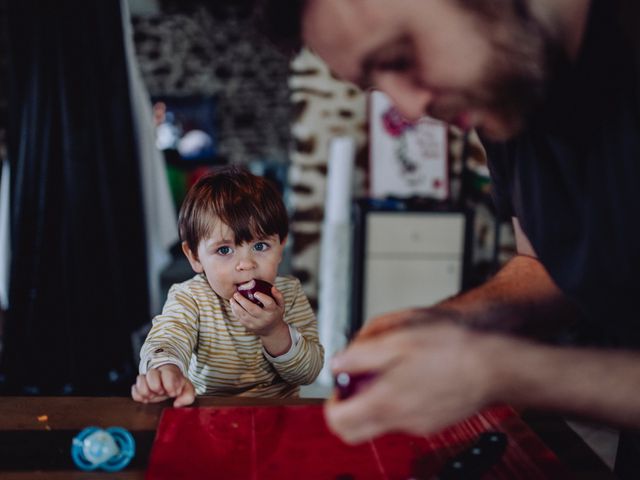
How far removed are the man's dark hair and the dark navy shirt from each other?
0.32 m

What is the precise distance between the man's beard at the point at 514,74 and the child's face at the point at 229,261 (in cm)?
61

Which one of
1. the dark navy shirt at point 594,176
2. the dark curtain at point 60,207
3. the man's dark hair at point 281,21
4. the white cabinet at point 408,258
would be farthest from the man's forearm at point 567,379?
the white cabinet at point 408,258

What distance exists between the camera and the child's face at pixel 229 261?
1.14 m

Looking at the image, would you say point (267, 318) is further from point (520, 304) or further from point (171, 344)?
point (520, 304)

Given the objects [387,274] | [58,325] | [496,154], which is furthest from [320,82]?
[496,154]

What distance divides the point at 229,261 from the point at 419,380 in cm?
72

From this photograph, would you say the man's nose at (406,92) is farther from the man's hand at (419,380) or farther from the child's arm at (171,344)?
the child's arm at (171,344)

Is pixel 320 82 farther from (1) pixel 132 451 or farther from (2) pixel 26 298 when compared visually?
(1) pixel 132 451

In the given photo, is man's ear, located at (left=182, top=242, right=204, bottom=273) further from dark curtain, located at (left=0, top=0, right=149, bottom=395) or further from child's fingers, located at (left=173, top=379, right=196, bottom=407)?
dark curtain, located at (left=0, top=0, right=149, bottom=395)

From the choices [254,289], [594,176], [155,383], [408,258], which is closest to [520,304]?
[594,176]

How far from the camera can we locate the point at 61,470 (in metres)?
0.70

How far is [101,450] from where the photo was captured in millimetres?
711

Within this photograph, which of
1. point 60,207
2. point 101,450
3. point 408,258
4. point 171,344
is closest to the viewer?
point 101,450

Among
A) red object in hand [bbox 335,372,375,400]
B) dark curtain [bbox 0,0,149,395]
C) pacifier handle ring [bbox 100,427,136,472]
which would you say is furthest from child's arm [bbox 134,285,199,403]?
dark curtain [bbox 0,0,149,395]
